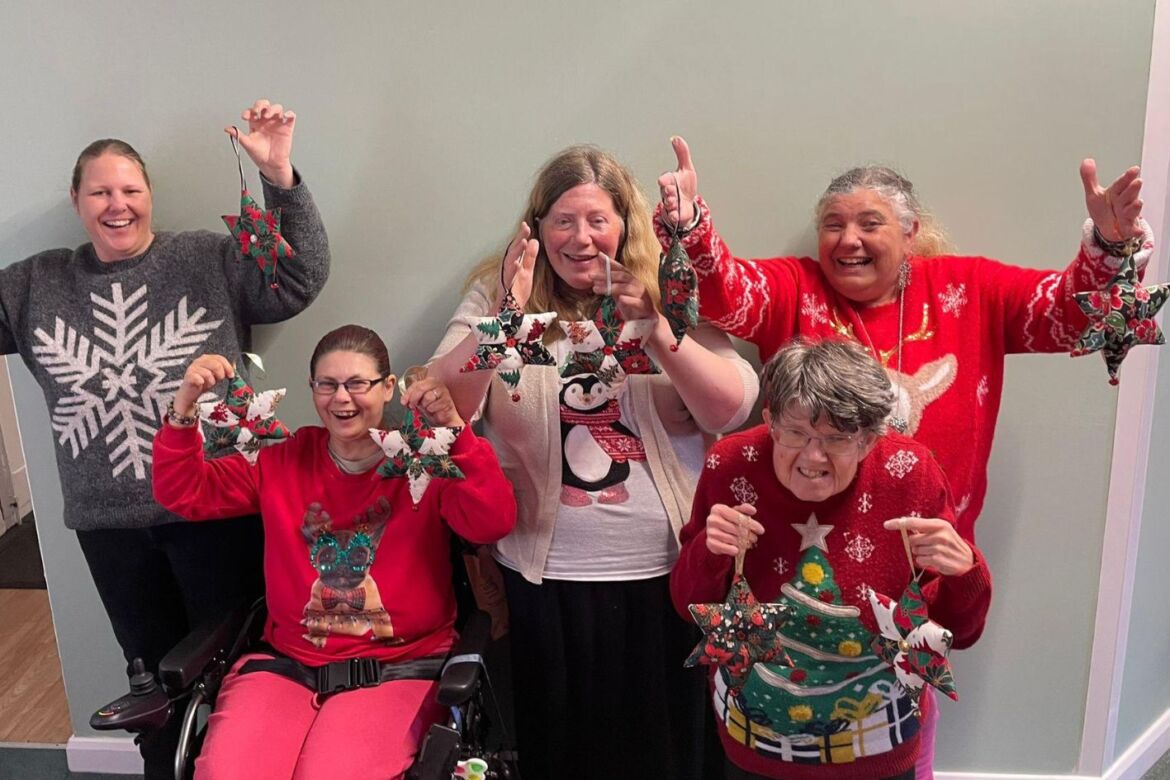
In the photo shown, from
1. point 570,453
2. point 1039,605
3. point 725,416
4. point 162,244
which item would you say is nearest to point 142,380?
point 162,244

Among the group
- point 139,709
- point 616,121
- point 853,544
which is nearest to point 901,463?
point 853,544

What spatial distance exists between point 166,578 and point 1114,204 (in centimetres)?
192

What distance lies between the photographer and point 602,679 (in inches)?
68.8

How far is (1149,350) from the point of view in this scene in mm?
1898

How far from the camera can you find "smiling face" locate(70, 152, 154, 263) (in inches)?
70.6

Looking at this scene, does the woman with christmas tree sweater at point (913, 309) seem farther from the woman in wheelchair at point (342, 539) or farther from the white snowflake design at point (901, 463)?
the woman in wheelchair at point (342, 539)

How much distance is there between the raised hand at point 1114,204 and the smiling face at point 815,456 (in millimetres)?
547

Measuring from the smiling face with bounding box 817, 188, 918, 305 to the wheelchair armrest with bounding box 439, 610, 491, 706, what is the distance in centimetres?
91

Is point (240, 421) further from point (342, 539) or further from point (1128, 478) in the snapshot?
point (1128, 478)

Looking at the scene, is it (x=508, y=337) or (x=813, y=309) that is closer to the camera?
(x=508, y=337)

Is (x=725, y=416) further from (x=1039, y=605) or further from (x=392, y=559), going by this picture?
(x=1039, y=605)

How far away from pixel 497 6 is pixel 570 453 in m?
0.92

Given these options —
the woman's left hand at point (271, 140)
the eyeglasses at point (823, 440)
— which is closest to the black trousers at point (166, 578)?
the woman's left hand at point (271, 140)

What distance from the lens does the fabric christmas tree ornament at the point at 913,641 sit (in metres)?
1.21
